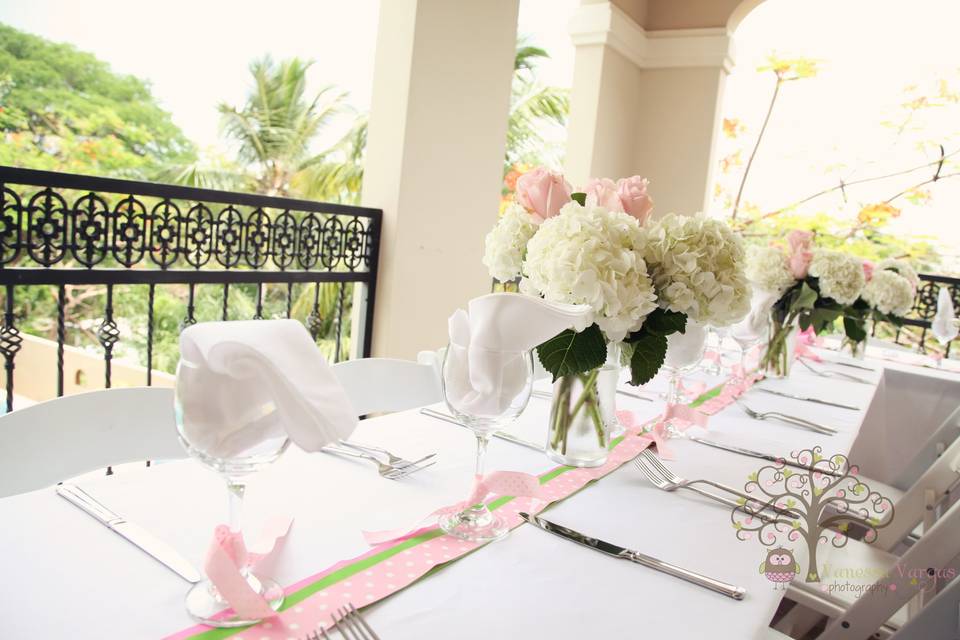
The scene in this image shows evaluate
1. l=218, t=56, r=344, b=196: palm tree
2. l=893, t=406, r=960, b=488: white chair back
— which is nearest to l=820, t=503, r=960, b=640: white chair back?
l=893, t=406, r=960, b=488: white chair back

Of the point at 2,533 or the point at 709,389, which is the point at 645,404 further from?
the point at 2,533

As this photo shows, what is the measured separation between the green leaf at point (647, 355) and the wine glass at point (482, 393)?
0.87 ft

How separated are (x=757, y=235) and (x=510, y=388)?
8166 mm

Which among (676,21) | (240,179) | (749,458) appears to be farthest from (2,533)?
Result: (240,179)

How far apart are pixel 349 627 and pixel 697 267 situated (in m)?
0.71

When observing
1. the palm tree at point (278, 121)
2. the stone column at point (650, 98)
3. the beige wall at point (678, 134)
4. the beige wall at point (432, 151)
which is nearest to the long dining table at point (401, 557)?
the beige wall at point (432, 151)

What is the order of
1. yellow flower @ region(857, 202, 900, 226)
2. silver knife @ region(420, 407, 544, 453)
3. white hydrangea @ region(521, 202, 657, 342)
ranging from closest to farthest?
white hydrangea @ region(521, 202, 657, 342), silver knife @ region(420, 407, 544, 453), yellow flower @ region(857, 202, 900, 226)

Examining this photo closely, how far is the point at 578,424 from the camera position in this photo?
1120 mm

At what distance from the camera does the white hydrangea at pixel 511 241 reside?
1120 mm

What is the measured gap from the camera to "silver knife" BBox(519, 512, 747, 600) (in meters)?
0.76

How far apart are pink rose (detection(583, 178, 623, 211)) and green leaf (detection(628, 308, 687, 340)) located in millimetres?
178

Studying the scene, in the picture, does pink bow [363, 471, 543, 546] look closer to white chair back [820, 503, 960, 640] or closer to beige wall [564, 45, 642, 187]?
white chair back [820, 503, 960, 640]

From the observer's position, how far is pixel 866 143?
792 cm

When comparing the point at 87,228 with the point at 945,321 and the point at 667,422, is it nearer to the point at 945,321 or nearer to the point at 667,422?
the point at 667,422
